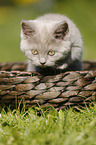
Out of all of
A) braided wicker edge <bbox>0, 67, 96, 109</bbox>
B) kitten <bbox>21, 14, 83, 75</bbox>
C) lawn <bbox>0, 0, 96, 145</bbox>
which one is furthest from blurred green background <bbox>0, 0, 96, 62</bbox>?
lawn <bbox>0, 0, 96, 145</bbox>

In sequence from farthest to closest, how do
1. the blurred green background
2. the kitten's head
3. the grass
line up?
the blurred green background
the kitten's head
the grass

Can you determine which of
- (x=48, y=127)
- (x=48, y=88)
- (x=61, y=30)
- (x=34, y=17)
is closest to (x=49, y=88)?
(x=48, y=88)

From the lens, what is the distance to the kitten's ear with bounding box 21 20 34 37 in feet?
4.57

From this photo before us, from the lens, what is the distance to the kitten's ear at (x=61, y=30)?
4.43 feet

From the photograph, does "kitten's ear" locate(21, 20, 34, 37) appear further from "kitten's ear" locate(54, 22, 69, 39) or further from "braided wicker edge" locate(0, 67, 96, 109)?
"braided wicker edge" locate(0, 67, 96, 109)

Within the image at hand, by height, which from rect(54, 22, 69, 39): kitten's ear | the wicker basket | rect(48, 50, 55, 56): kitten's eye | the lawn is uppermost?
rect(54, 22, 69, 39): kitten's ear

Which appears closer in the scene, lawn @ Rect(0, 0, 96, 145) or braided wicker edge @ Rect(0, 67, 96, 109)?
lawn @ Rect(0, 0, 96, 145)

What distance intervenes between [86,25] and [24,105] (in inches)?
132

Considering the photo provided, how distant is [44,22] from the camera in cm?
156

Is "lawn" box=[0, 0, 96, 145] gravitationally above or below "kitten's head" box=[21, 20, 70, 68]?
below

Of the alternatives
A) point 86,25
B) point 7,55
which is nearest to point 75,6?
point 86,25

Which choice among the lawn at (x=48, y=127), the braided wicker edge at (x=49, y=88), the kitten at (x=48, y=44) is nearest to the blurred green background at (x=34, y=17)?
the kitten at (x=48, y=44)

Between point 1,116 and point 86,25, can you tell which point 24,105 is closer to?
point 1,116

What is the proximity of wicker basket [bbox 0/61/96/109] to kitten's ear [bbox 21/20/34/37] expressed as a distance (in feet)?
1.16
